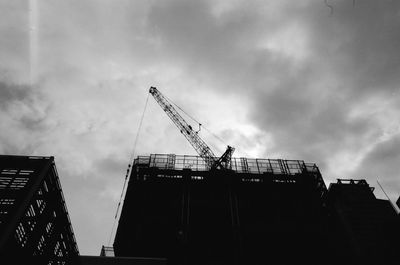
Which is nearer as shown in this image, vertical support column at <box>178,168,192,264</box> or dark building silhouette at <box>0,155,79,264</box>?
dark building silhouette at <box>0,155,79,264</box>

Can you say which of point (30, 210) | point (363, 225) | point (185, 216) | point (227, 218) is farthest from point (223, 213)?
point (30, 210)

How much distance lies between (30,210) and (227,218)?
81.3ft

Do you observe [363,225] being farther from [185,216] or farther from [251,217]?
[185,216]

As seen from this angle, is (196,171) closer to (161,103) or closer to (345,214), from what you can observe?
(345,214)

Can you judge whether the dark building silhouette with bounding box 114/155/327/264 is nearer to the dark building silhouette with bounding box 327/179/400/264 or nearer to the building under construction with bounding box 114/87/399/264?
the building under construction with bounding box 114/87/399/264

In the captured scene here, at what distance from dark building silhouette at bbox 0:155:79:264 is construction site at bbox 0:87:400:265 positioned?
0.08 metres

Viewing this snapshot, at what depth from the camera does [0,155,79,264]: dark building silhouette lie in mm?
16231

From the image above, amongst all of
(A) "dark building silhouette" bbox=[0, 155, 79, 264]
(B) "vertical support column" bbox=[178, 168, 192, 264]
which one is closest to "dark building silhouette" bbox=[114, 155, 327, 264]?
(B) "vertical support column" bbox=[178, 168, 192, 264]

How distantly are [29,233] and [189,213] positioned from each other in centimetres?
2220

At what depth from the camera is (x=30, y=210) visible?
18.8m

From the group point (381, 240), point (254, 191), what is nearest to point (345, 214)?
point (381, 240)

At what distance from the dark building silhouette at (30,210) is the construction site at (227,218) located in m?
0.08

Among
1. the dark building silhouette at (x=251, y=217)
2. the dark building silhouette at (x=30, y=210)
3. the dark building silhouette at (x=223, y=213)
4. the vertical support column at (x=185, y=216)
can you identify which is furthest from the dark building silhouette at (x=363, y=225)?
the dark building silhouette at (x=30, y=210)

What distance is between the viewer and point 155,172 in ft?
138
